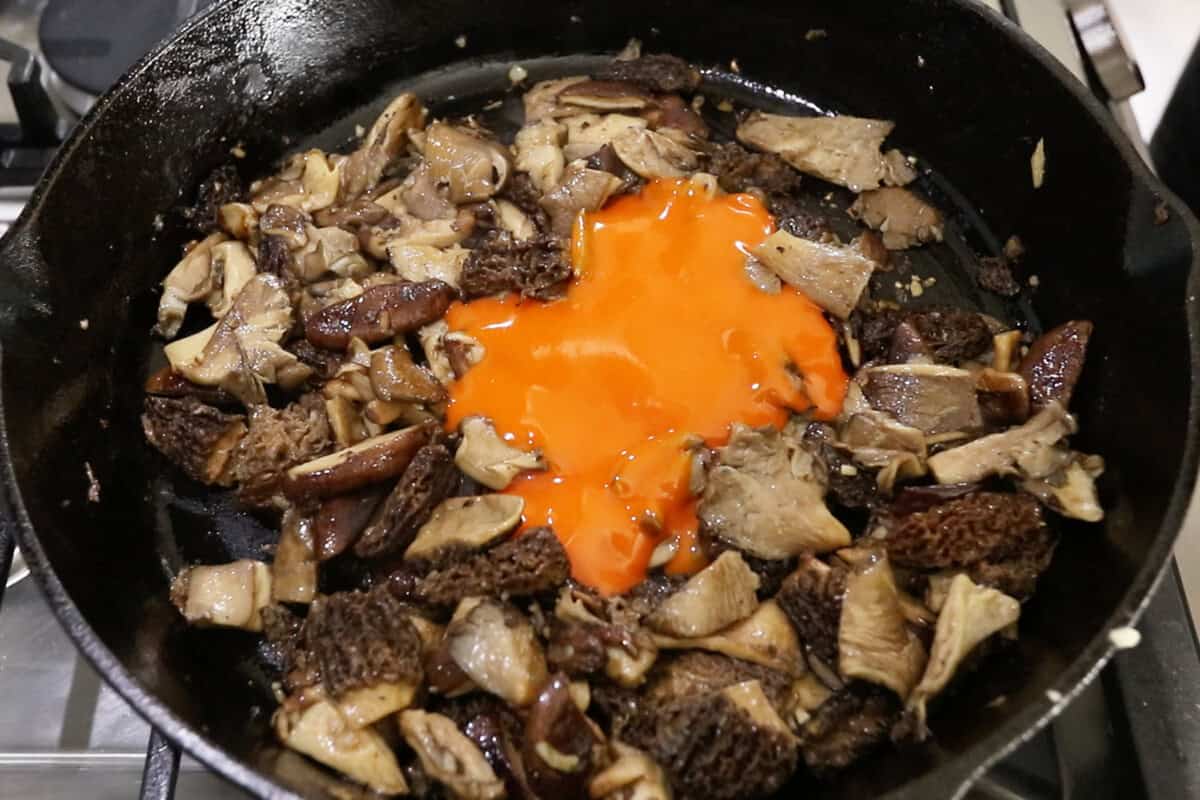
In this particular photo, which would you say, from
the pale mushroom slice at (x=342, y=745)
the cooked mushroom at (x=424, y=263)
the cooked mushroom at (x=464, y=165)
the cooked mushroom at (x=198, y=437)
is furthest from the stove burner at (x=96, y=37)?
the pale mushroom slice at (x=342, y=745)

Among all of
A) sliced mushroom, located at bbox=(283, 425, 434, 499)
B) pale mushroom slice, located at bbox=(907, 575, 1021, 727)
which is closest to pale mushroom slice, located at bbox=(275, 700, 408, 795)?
sliced mushroom, located at bbox=(283, 425, 434, 499)

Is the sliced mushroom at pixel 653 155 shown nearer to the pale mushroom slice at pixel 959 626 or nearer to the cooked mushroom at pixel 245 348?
the cooked mushroom at pixel 245 348

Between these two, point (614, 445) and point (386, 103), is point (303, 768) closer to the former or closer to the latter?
point (614, 445)

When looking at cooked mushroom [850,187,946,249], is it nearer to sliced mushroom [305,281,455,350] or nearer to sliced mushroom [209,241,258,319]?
sliced mushroom [305,281,455,350]

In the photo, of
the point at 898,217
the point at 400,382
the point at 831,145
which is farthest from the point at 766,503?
the point at 831,145

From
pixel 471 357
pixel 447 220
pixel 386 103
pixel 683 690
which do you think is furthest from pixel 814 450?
pixel 386 103

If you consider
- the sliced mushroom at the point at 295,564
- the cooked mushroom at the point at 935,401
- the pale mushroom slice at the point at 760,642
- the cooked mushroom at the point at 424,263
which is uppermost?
the cooked mushroom at the point at 424,263
